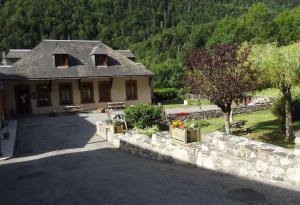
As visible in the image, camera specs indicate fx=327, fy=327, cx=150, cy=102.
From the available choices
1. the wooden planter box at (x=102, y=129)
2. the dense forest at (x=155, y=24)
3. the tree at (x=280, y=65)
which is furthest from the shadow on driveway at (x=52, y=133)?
the dense forest at (x=155, y=24)

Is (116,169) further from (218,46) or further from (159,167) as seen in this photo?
(218,46)

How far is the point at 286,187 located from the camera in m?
6.81

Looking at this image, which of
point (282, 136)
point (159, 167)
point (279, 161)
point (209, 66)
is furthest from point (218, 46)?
point (279, 161)

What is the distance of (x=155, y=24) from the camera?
130 metres

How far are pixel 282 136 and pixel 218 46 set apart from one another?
5.06 metres

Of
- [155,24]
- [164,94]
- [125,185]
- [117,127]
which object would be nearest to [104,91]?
[164,94]

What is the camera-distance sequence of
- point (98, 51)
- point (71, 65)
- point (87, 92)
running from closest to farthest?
point (71, 65) → point (87, 92) → point (98, 51)

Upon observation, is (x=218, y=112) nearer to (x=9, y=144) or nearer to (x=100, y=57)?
(x=100, y=57)

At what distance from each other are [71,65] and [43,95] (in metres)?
3.57

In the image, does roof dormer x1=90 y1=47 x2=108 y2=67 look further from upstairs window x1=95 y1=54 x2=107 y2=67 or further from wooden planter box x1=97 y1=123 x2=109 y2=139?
wooden planter box x1=97 y1=123 x2=109 y2=139

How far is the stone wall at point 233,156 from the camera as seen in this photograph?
6.89 m

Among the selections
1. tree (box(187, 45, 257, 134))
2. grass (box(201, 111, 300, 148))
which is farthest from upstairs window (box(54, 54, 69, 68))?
tree (box(187, 45, 257, 134))

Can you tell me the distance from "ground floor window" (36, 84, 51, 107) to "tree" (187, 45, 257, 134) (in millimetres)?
17188

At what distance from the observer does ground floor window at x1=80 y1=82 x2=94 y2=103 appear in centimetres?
2861
